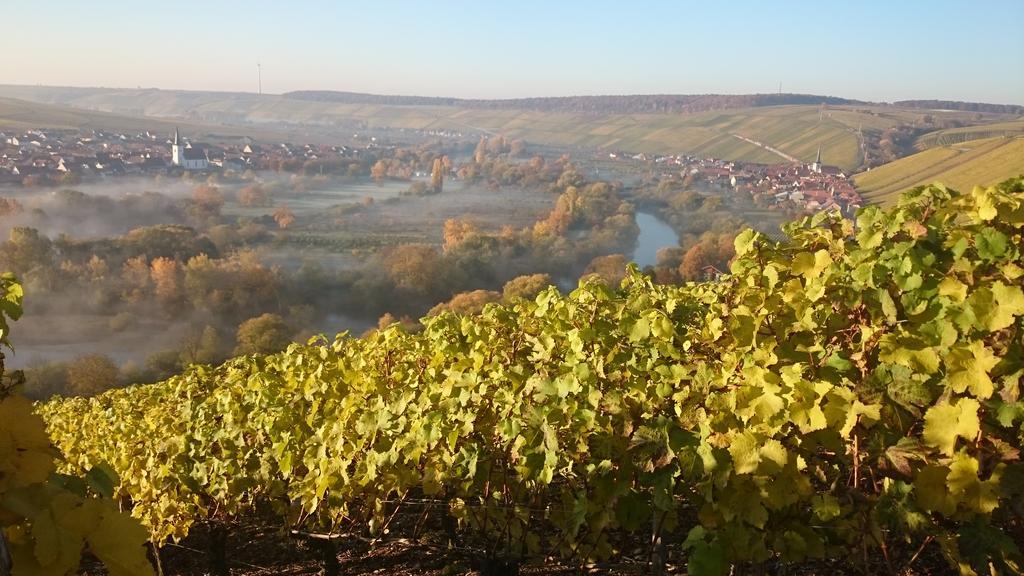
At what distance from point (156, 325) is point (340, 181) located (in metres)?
68.7

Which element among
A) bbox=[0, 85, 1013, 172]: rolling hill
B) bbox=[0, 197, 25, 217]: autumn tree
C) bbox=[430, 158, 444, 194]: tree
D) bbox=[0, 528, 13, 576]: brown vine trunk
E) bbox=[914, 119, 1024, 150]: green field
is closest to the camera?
bbox=[0, 528, 13, 576]: brown vine trunk

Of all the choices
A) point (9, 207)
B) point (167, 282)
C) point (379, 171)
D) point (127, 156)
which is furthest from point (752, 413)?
point (379, 171)

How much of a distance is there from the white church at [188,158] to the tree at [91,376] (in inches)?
3271

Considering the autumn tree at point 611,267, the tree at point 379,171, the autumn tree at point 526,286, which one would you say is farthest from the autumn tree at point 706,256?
the tree at point 379,171

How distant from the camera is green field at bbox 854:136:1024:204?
55.0 m

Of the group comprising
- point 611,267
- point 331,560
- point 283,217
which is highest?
point 331,560

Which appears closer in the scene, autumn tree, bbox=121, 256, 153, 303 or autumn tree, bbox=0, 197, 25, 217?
autumn tree, bbox=121, 256, 153, 303

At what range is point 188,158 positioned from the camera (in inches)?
4395

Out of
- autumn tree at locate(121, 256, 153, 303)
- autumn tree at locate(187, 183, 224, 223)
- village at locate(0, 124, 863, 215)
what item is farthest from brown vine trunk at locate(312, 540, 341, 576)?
autumn tree at locate(187, 183, 224, 223)

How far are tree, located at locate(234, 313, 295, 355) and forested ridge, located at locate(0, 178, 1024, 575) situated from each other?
39.3m

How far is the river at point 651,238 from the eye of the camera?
7162 cm

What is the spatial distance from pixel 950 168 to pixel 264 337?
65.1 meters

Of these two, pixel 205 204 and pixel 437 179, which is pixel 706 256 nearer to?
pixel 205 204

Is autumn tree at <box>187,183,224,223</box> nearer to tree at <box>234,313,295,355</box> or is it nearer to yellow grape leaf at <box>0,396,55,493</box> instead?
tree at <box>234,313,295,355</box>
